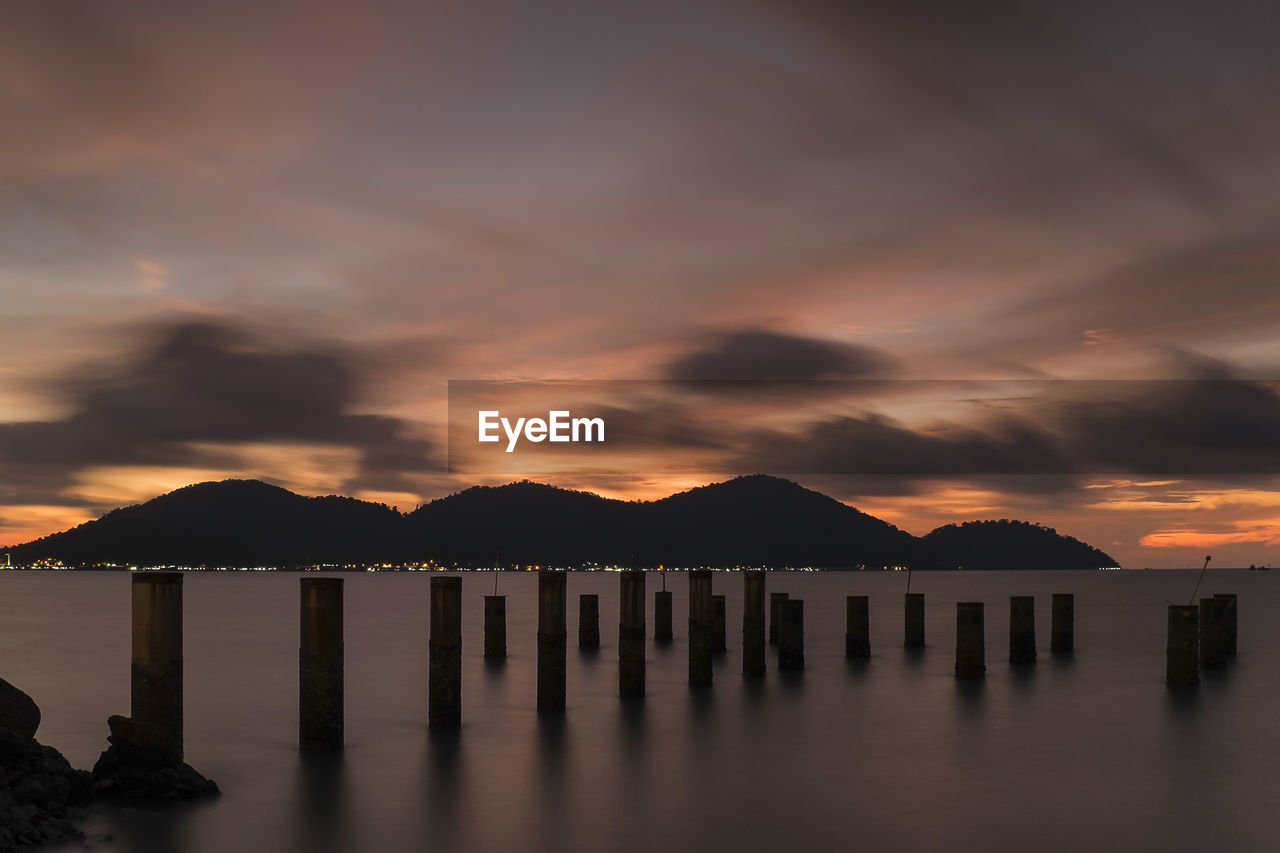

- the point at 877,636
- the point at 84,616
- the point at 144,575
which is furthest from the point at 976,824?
the point at 84,616

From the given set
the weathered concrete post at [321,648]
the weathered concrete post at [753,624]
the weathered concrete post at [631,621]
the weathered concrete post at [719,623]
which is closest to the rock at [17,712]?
the weathered concrete post at [321,648]

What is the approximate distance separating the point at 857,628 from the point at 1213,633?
899 cm

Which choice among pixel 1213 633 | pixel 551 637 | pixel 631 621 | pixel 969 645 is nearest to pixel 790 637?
pixel 969 645

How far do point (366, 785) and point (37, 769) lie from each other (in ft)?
14.6

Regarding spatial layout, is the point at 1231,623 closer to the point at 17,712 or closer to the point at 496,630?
the point at 496,630

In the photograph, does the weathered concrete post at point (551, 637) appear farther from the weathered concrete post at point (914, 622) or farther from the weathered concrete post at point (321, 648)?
the weathered concrete post at point (914, 622)

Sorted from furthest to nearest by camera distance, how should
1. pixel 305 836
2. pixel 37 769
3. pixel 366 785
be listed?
pixel 366 785 < pixel 305 836 < pixel 37 769

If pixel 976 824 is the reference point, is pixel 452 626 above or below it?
above

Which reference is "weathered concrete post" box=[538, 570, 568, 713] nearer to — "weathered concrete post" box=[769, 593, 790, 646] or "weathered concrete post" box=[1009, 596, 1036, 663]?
"weathered concrete post" box=[769, 593, 790, 646]

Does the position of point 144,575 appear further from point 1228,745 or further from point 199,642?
point 199,642

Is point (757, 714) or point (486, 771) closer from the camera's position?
point (486, 771)

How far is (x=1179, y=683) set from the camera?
2633 cm

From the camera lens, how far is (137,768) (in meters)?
13.3

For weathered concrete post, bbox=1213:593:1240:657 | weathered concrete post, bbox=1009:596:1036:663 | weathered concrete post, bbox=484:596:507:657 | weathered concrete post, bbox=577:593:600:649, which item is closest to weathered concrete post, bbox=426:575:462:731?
weathered concrete post, bbox=1009:596:1036:663
